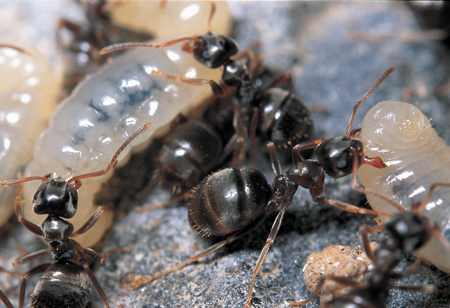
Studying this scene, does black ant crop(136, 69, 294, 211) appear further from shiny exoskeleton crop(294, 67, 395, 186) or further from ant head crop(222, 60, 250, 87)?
shiny exoskeleton crop(294, 67, 395, 186)

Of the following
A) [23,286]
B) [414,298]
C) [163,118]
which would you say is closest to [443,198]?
[414,298]

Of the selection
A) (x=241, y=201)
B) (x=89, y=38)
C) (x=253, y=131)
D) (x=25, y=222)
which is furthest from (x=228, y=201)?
(x=89, y=38)

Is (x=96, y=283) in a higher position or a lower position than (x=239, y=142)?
lower

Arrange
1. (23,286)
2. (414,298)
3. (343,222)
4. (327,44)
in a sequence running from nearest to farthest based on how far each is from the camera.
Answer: (414,298) → (23,286) → (343,222) → (327,44)

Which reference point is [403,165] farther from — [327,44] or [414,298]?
[327,44]

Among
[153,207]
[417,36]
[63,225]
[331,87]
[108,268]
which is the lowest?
[108,268]

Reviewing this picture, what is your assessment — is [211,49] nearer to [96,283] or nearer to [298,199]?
[298,199]
